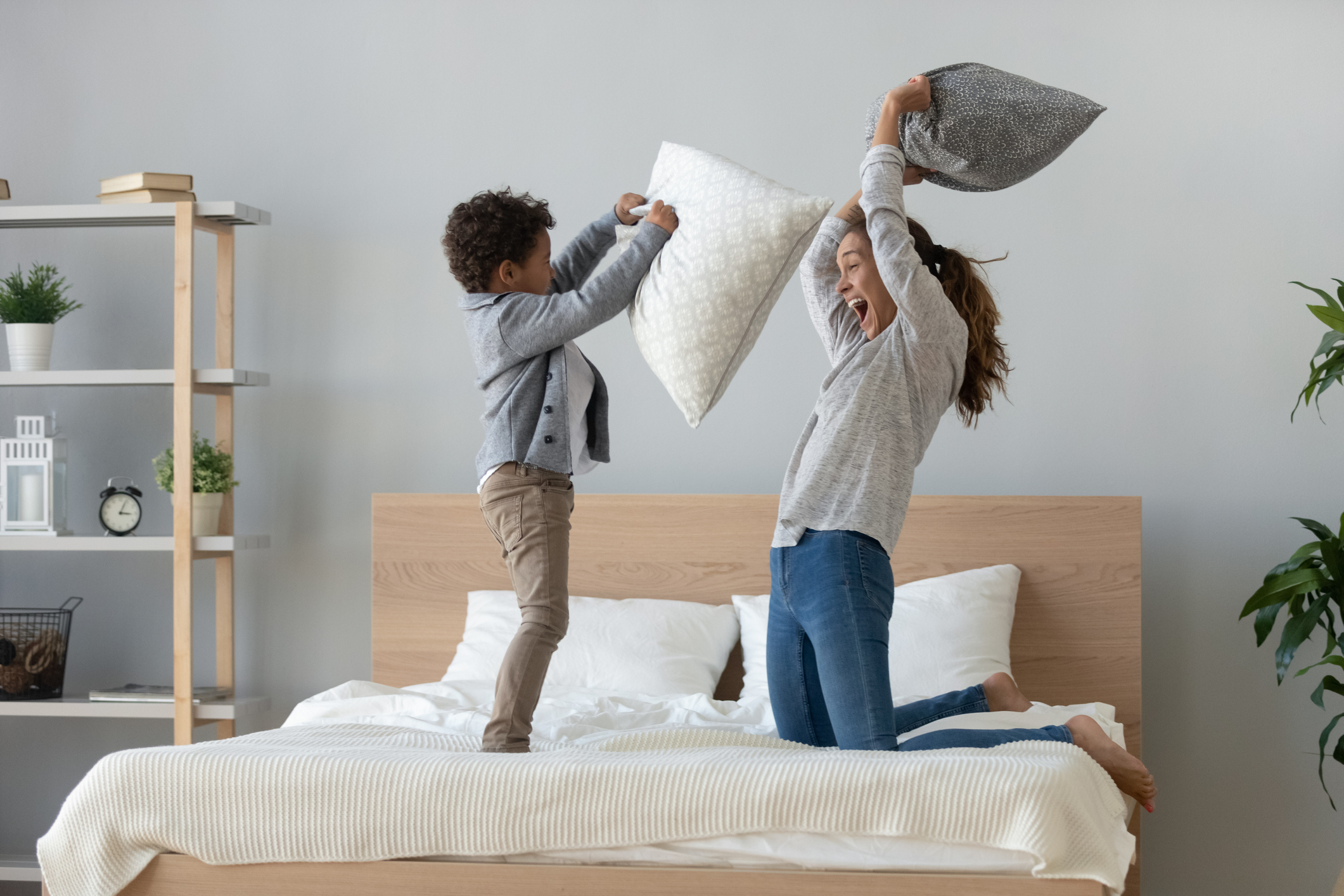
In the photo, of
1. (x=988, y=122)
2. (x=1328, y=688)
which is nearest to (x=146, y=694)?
(x=988, y=122)

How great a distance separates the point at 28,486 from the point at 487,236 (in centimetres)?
173

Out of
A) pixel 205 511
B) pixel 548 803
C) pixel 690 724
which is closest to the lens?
pixel 548 803

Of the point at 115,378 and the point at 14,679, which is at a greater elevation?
the point at 115,378

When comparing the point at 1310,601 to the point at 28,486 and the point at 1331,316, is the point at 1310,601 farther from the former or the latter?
the point at 28,486

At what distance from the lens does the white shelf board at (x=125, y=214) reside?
110 inches

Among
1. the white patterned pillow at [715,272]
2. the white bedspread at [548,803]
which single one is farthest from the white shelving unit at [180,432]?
the white patterned pillow at [715,272]

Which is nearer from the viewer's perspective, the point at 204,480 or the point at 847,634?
the point at 847,634

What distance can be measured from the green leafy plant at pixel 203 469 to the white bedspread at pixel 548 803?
1.44 m

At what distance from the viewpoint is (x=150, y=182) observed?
9.23ft

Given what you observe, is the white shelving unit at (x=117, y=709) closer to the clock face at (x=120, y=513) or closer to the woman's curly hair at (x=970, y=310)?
the clock face at (x=120, y=513)

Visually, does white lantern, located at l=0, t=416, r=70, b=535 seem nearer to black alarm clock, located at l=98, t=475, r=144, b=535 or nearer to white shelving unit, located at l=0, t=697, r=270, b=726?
black alarm clock, located at l=98, t=475, r=144, b=535

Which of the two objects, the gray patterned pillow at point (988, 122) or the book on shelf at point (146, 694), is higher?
the gray patterned pillow at point (988, 122)

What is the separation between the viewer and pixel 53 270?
9.62 ft

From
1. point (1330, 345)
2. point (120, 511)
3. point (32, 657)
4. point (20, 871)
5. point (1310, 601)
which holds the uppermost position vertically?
point (1330, 345)
